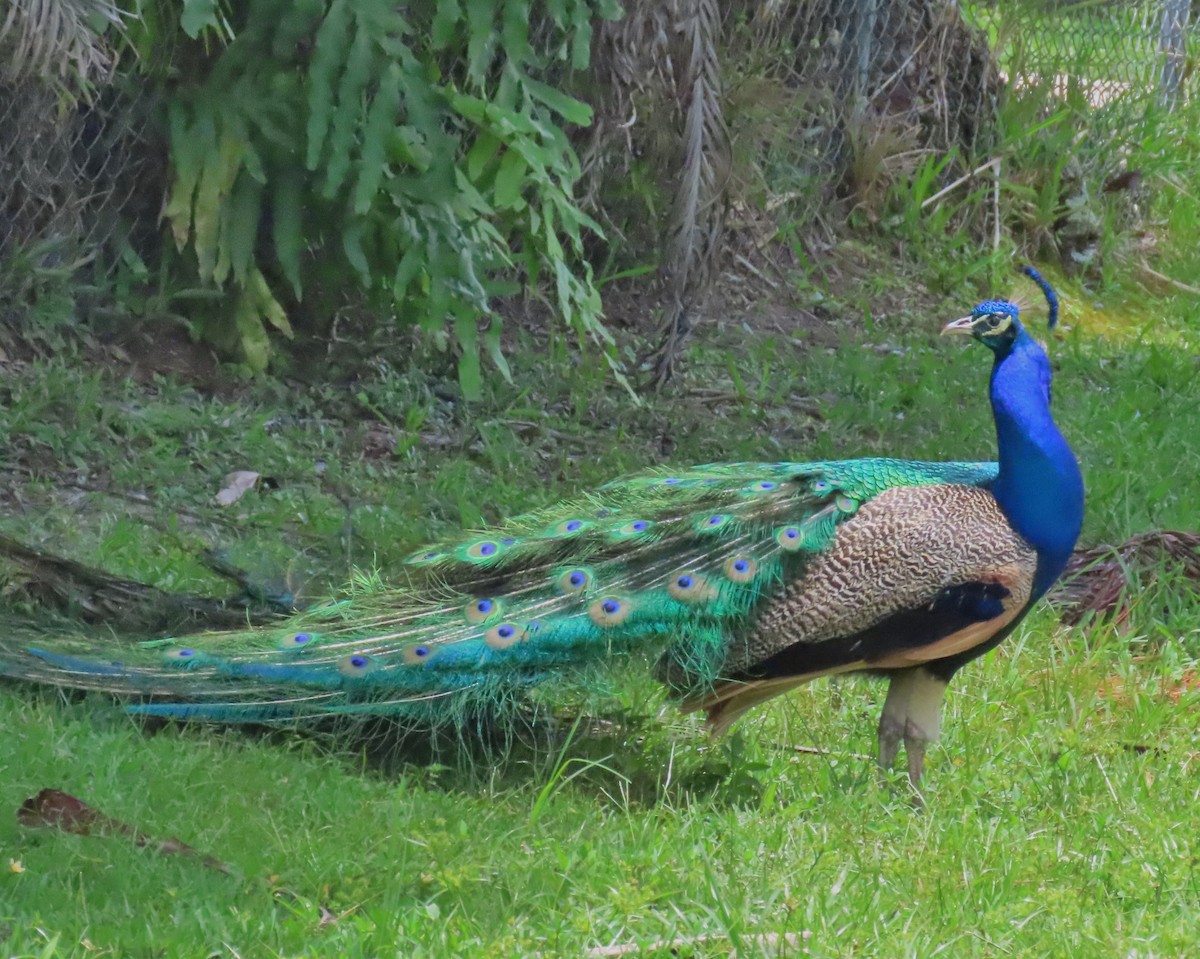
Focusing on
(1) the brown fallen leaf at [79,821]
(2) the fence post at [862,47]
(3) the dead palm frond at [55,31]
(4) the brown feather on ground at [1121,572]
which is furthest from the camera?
(2) the fence post at [862,47]

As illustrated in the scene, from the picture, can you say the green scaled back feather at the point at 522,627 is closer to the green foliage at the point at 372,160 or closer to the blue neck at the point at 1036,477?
the blue neck at the point at 1036,477

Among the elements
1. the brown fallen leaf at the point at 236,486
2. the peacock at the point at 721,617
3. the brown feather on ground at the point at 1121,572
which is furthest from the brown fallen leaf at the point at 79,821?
the brown feather on ground at the point at 1121,572

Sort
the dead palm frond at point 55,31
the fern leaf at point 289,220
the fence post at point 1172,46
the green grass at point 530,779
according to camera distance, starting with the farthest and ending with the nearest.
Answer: the fence post at point 1172,46 → the fern leaf at point 289,220 → the dead palm frond at point 55,31 → the green grass at point 530,779

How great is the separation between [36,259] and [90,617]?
7.49ft

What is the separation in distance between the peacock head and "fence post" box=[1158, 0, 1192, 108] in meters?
6.21

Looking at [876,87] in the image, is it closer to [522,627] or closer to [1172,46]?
[1172,46]

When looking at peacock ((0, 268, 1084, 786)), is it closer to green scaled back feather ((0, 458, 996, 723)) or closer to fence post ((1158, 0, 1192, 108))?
green scaled back feather ((0, 458, 996, 723))

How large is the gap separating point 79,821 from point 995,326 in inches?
88.0

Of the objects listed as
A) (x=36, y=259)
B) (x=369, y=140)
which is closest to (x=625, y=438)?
(x=369, y=140)

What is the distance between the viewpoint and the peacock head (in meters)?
3.84

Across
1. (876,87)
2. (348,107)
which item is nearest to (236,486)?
(348,107)

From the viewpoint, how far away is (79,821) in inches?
115

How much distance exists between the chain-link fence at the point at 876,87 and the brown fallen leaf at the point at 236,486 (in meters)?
1.01

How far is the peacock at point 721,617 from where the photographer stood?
140 inches
